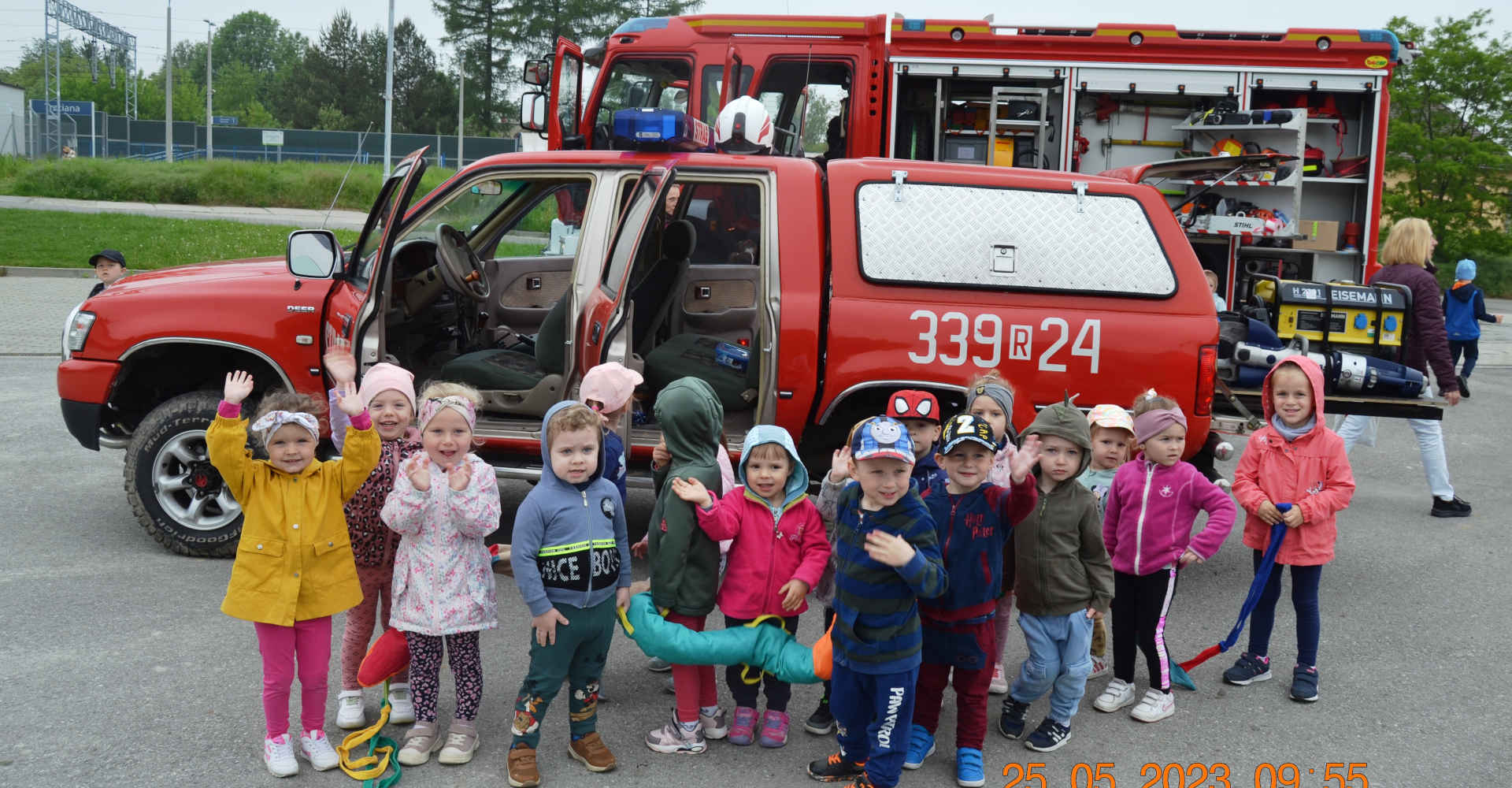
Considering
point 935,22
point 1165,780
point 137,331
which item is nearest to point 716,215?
point 935,22

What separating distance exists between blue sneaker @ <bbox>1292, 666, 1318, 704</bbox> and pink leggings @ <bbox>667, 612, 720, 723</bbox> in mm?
2267

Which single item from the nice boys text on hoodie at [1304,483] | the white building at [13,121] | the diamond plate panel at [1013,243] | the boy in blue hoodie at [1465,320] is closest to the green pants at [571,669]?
the diamond plate panel at [1013,243]

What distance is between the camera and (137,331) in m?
5.75

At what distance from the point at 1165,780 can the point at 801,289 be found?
8.36 feet

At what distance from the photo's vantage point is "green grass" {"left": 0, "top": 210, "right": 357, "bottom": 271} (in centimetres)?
1777

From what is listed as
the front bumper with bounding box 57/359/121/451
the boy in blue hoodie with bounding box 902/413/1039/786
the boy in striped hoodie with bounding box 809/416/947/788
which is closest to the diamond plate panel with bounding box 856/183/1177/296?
the boy in blue hoodie with bounding box 902/413/1039/786

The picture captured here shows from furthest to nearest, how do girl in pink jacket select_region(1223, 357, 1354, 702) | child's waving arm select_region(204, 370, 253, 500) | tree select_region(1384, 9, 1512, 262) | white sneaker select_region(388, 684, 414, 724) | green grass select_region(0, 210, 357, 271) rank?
tree select_region(1384, 9, 1512, 262)
green grass select_region(0, 210, 357, 271)
girl in pink jacket select_region(1223, 357, 1354, 702)
white sneaker select_region(388, 684, 414, 724)
child's waving arm select_region(204, 370, 253, 500)

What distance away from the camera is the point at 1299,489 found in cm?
461

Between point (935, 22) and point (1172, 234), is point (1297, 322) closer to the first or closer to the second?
point (1172, 234)

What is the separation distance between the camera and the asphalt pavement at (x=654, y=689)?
388cm

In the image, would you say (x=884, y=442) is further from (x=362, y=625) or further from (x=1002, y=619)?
(x=362, y=625)

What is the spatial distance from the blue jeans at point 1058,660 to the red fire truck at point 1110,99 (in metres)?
4.57

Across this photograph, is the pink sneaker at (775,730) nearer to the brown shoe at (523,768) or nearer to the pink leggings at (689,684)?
the pink leggings at (689,684)

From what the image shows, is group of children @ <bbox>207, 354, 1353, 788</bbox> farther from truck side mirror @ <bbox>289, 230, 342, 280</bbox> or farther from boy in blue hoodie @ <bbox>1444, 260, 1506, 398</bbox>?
boy in blue hoodie @ <bbox>1444, 260, 1506, 398</bbox>
